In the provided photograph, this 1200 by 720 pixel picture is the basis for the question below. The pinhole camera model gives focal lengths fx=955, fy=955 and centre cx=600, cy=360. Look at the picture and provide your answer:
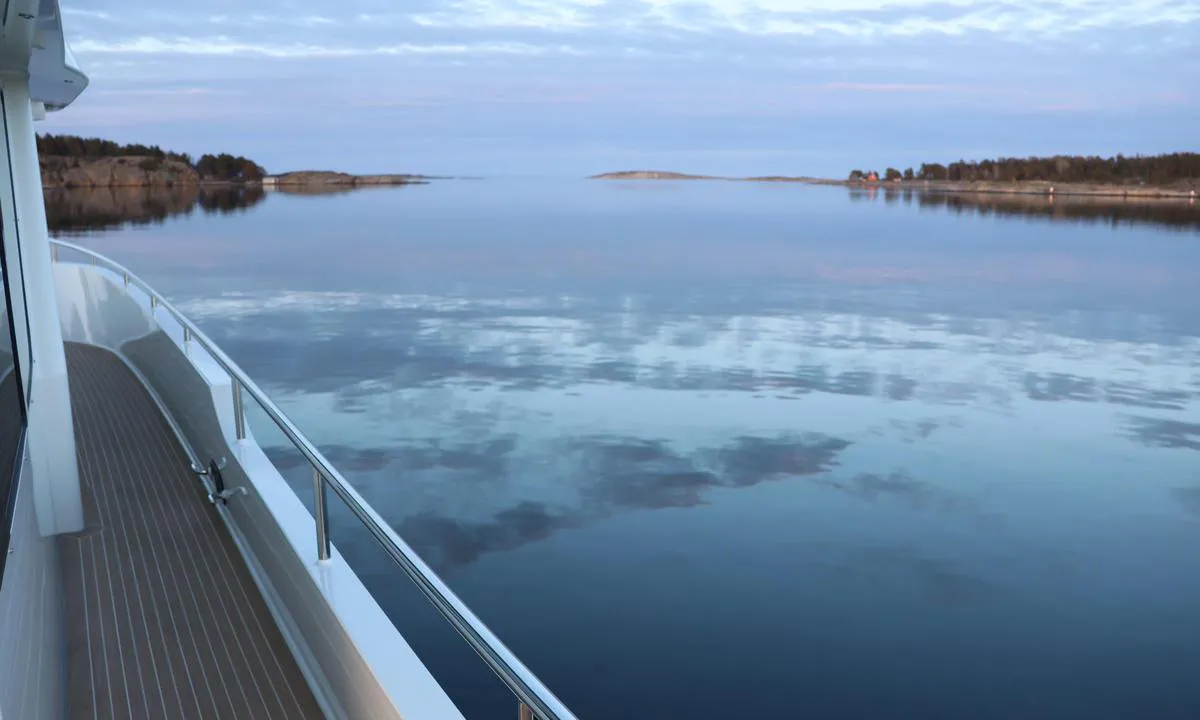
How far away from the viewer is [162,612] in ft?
12.8

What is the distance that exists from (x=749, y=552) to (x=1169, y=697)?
300cm

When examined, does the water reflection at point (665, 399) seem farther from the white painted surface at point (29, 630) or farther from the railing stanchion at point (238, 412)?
the white painted surface at point (29, 630)

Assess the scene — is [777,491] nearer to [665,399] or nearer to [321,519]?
[665,399]

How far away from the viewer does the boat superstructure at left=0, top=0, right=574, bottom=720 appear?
8.96 ft

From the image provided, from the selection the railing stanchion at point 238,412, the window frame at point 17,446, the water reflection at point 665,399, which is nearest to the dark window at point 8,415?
the window frame at point 17,446

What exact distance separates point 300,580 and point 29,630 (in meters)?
0.89

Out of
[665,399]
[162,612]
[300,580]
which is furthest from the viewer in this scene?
[665,399]

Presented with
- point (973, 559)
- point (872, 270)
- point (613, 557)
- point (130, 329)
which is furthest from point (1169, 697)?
point (872, 270)

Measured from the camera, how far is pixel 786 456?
401 inches

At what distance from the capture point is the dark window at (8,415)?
2.70 m

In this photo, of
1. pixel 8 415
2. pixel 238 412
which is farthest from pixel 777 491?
pixel 8 415

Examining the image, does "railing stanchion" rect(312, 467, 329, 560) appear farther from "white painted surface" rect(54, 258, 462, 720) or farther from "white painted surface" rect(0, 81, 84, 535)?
"white painted surface" rect(0, 81, 84, 535)

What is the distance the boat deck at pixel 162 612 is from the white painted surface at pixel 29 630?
5.2 inches

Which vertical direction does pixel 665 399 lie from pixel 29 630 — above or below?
below
